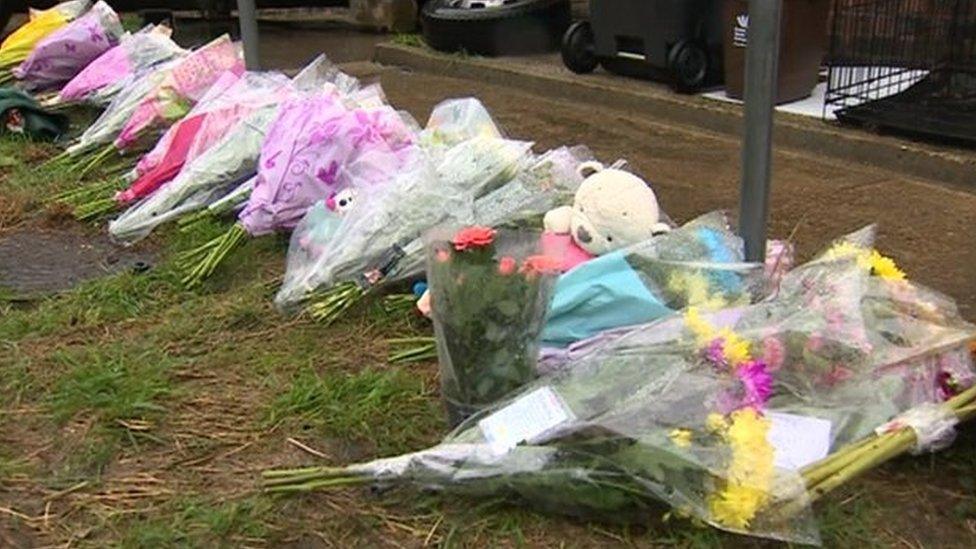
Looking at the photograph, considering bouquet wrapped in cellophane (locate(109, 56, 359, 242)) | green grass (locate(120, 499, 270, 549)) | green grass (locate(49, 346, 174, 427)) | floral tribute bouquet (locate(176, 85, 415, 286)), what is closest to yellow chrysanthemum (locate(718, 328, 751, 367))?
green grass (locate(120, 499, 270, 549))

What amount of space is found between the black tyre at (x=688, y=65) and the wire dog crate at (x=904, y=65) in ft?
2.13

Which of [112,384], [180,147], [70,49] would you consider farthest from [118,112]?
[112,384]

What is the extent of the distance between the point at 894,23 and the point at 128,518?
4.04m

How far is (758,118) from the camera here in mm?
2461

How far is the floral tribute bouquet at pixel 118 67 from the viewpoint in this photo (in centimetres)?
516

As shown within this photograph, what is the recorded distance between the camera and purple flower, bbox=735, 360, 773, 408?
6.87 ft

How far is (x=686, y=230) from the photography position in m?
2.63

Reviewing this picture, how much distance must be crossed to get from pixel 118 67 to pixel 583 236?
11.1ft

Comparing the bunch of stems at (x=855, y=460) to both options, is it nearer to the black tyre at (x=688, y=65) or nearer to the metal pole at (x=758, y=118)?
the metal pole at (x=758, y=118)

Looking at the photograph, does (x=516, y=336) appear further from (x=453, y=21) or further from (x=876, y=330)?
(x=453, y=21)

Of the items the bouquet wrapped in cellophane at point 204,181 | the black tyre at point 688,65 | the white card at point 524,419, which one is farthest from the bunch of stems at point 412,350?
the black tyre at point 688,65

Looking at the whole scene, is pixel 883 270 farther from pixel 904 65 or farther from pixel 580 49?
pixel 580 49

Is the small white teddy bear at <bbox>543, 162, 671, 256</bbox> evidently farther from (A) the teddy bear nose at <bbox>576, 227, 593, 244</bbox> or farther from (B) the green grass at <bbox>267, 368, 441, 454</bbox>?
(B) the green grass at <bbox>267, 368, 441, 454</bbox>

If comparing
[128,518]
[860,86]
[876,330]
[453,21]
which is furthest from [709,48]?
[128,518]
